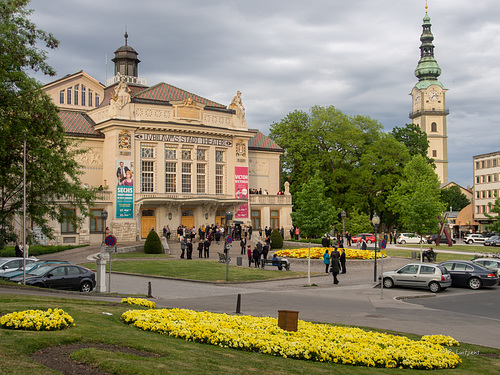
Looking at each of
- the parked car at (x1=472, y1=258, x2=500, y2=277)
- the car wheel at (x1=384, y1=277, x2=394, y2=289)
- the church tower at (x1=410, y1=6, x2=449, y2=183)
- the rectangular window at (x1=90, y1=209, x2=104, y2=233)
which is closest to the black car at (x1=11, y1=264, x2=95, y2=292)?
the car wheel at (x1=384, y1=277, x2=394, y2=289)

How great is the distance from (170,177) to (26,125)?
31.2m

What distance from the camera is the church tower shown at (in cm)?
13375

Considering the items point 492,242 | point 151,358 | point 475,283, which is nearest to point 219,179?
point 475,283

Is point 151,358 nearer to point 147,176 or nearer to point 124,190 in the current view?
point 124,190

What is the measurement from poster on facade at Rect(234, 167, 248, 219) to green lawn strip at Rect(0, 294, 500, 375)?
4785cm

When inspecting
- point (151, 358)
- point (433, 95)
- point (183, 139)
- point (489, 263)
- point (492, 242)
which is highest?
point (433, 95)

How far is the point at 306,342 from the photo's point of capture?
11289mm

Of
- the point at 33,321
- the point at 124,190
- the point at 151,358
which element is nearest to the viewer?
the point at 151,358

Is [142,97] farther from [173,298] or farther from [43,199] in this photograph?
[173,298]

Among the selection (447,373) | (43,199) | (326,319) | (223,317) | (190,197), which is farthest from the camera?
(190,197)

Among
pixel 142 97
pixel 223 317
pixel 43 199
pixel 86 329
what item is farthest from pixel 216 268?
pixel 142 97

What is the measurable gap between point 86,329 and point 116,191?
43008 mm

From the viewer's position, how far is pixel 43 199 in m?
27.8

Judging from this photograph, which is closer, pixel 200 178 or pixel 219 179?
pixel 200 178
